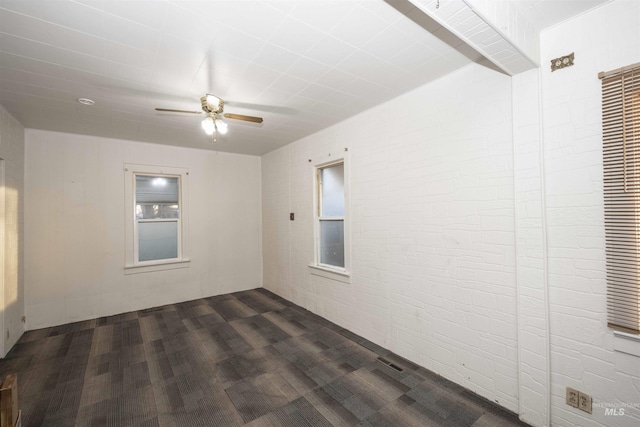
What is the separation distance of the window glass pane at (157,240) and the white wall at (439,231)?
3.10 meters

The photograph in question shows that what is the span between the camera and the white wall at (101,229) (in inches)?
144

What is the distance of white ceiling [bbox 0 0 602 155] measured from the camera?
1620 mm

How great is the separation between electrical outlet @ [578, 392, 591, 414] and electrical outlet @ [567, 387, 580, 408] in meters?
0.01

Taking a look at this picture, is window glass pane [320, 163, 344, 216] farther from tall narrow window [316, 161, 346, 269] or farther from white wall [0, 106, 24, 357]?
white wall [0, 106, 24, 357]

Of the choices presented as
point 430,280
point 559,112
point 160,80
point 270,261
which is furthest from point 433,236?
point 270,261

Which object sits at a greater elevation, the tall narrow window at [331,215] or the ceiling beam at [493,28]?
the ceiling beam at [493,28]

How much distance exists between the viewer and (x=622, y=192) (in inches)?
60.7

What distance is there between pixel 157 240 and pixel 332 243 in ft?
10.1

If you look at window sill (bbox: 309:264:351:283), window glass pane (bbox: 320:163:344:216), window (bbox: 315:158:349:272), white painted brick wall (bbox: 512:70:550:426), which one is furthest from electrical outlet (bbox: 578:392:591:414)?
window glass pane (bbox: 320:163:344:216)

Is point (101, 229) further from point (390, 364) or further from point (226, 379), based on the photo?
point (390, 364)

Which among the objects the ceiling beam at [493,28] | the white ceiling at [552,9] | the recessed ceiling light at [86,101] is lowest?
the ceiling beam at [493,28]

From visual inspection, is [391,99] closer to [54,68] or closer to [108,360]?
[54,68]

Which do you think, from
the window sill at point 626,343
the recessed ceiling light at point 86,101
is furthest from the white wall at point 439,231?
the recessed ceiling light at point 86,101

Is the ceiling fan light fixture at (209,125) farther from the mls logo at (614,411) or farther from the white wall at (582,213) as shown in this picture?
the mls logo at (614,411)
